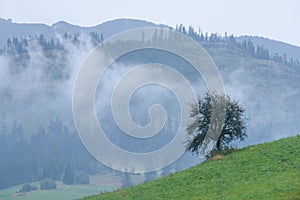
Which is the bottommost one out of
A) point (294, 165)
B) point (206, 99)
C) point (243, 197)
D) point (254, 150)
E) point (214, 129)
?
point (243, 197)

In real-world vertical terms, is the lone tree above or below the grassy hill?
above

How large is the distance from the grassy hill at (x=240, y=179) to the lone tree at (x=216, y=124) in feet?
22.8

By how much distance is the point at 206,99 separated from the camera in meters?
78.2

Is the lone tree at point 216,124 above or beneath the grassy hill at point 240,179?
above

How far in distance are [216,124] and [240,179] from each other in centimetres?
2246

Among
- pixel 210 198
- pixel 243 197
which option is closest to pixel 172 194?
pixel 210 198

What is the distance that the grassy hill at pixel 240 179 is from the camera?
4741 cm

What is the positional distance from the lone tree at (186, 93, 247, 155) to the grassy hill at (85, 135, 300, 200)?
6.94 meters

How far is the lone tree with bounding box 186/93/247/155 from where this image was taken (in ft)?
245

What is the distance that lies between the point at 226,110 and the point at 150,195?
24.8 meters

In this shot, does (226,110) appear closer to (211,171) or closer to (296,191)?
(211,171)

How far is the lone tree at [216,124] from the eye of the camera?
74812 millimetres

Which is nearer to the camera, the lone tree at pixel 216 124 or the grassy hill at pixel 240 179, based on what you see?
the grassy hill at pixel 240 179

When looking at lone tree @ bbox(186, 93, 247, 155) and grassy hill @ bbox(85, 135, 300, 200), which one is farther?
lone tree @ bbox(186, 93, 247, 155)
